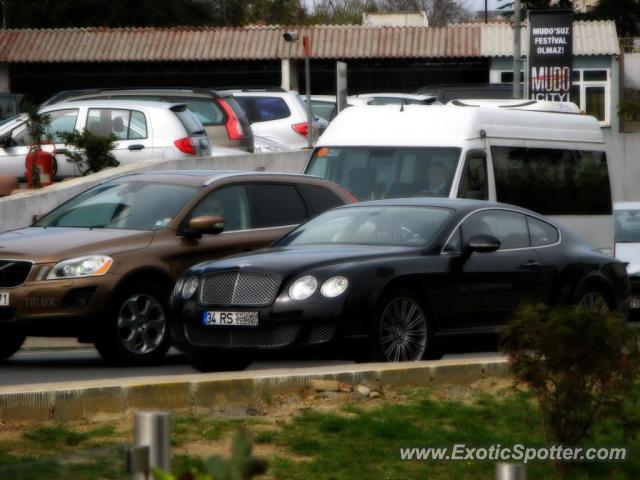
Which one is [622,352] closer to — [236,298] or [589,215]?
[236,298]

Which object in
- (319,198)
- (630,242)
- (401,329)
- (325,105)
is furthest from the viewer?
(325,105)

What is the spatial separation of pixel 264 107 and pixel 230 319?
1769cm

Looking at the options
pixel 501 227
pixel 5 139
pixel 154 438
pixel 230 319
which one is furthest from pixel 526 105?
pixel 154 438

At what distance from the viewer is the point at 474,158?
1678 cm

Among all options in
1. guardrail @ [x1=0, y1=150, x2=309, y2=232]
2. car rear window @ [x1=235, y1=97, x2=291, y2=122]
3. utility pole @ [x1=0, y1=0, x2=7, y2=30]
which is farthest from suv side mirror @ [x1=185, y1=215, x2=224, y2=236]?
utility pole @ [x1=0, y1=0, x2=7, y2=30]

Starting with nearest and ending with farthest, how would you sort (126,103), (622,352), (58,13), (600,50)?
1. (622,352)
2. (126,103)
3. (600,50)
4. (58,13)

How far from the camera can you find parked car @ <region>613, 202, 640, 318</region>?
2034cm

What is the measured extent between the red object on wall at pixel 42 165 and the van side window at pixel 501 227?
8.66 metres

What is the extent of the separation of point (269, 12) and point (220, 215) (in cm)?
6952

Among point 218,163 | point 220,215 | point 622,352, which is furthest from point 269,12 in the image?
point 622,352

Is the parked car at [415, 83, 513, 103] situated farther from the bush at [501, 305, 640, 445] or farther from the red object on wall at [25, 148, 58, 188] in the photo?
the bush at [501, 305, 640, 445]

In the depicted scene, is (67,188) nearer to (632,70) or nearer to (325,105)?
(325,105)

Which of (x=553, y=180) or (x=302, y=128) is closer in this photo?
(x=553, y=180)

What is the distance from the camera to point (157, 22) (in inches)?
2260
